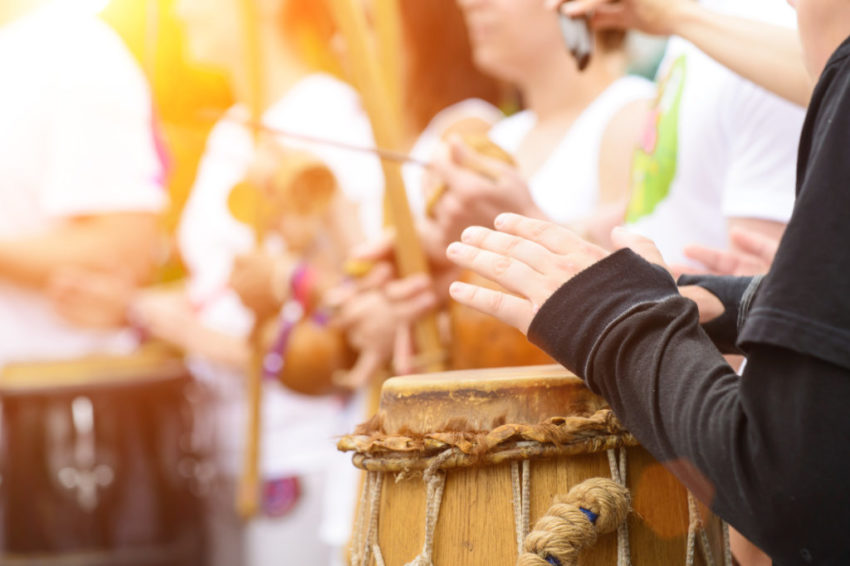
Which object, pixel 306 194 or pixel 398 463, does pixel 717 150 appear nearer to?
pixel 398 463

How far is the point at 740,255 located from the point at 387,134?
0.74 meters

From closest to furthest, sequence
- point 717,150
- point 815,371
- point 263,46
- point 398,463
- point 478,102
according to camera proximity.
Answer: point 815,371, point 398,463, point 717,150, point 478,102, point 263,46

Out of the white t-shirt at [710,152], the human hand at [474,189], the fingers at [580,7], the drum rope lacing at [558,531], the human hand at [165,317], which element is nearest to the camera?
the drum rope lacing at [558,531]

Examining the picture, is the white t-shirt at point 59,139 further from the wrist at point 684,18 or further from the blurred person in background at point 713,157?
the wrist at point 684,18

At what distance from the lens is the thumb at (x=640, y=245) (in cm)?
87

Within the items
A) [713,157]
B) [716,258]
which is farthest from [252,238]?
[716,258]

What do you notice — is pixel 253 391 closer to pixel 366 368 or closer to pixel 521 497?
pixel 366 368

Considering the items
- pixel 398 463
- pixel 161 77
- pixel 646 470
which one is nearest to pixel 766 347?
pixel 646 470

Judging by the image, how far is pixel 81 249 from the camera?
8.52ft

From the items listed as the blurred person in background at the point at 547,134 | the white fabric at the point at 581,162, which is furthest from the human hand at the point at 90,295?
the white fabric at the point at 581,162

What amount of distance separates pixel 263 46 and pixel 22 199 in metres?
0.76

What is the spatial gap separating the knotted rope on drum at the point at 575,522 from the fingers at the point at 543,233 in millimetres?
206

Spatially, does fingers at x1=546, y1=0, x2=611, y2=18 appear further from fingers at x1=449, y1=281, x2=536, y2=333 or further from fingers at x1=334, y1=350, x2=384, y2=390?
fingers at x1=334, y1=350, x2=384, y2=390

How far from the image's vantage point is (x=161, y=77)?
398 cm
